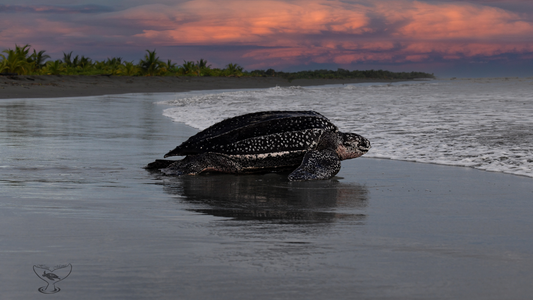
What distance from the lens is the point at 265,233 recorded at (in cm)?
294

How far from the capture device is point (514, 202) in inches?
154

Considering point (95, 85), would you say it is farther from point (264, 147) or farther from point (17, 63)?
point (264, 147)

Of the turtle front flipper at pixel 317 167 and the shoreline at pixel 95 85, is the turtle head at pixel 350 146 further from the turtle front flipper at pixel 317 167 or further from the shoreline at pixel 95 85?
the shoreline at pixel 95 85

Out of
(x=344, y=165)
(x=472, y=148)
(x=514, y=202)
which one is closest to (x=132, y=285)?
(x=514, y=202)

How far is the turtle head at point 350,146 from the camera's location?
5742 mm

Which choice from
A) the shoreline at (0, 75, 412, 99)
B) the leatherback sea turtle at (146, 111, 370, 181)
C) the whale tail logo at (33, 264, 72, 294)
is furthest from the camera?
the shoreline at (0, 75, 412, 99)

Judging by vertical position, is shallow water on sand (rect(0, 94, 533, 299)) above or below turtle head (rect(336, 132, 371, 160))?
below

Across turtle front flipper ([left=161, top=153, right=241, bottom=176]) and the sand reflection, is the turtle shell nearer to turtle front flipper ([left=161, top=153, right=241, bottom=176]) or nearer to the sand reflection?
turtle front flipper ([left=161, top=153, right=241, bottom=176])

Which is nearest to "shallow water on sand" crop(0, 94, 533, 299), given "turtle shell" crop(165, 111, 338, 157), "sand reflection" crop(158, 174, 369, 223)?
"sand reflection" crop(158, 174, 369, 223)

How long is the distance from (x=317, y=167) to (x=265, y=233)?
2240 mm

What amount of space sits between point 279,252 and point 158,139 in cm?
581

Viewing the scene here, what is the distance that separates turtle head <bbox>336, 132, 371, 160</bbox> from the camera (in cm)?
574

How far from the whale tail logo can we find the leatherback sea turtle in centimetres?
296

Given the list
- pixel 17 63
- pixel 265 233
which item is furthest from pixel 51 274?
pixel 17 63
